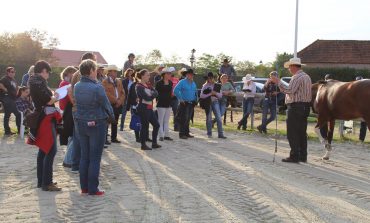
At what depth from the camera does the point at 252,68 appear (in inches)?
2635

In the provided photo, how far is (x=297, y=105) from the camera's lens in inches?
386

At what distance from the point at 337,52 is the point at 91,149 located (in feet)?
173

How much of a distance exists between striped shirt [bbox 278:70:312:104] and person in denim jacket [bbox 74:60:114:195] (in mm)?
4367

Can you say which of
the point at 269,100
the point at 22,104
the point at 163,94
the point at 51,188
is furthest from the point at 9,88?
the point at 269,100

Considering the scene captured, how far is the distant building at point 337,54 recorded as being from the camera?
54219 millimetres

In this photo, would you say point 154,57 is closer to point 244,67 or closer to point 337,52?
point 244,67

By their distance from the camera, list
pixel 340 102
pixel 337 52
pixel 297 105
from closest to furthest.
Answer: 1. pixel 297 105
2. pixel 340 102
3. pixel 337 52

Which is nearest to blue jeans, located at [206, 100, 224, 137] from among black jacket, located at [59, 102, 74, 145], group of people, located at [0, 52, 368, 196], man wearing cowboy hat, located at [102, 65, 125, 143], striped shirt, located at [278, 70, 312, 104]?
group of people, located at [0, 52, 368, 196]

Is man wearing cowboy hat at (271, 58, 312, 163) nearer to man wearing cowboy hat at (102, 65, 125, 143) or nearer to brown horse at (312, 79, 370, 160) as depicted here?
brown horse at (312, 79, 370, 160)

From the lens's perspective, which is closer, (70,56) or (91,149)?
(91,149)

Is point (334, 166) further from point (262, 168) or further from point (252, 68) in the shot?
point (252, 68)

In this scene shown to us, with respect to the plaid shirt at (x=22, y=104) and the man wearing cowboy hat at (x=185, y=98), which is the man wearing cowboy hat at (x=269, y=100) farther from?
the plaid shirt at (x=22, y=104)

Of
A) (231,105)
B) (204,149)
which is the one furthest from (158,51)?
(204,149)

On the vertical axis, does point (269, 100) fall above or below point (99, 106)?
below
